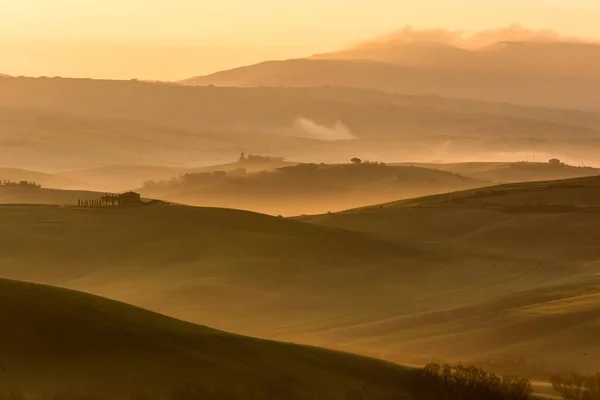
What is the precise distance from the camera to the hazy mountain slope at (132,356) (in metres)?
25.9

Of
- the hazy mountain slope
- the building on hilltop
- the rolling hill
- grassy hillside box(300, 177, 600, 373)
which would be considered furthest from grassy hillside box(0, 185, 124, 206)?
the hazy mountain slope

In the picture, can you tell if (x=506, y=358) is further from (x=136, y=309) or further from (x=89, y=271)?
(x=89, y=271)

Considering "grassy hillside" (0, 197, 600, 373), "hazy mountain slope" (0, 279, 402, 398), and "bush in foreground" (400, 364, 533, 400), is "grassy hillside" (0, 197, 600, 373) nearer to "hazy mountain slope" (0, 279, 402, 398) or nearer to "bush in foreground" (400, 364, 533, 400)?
"bush in foreground" (400, 364, 533, 400)

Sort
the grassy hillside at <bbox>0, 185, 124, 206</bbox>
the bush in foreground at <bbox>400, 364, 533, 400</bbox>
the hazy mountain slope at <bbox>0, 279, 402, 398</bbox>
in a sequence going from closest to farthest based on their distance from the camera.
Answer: the hazy mountain slope at <bbox>0, 279, 402, 398</bbox> < the bush in foreground at <bbox>400, 364, 533, 400</bbox> < the grassy hillside at <bbox>0, 185, 124, 206</bbox>

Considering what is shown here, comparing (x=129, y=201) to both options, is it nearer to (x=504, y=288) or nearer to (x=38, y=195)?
(x=504, y=288)

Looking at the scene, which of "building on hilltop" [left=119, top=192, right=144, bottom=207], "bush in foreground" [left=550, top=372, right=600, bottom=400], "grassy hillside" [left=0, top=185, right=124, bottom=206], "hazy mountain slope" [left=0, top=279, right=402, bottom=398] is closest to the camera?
"hazy mountain slope" [left=0, top=279, right=402, bottom=398]

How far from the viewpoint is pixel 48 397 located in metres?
24.0

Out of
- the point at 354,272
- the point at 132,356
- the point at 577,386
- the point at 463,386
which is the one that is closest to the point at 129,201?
the point at 354,272

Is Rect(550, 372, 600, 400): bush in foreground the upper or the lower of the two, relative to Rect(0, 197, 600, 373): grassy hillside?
lower

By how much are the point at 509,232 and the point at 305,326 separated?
142ft

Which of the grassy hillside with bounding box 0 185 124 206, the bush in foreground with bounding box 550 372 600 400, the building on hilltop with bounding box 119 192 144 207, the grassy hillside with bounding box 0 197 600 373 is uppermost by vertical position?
the grassy hillside with bounding box 0 185 124 206

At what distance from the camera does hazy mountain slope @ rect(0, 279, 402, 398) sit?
84.9 ft

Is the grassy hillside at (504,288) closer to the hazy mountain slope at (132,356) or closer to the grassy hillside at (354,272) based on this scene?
the grassy hillside at (354,272)

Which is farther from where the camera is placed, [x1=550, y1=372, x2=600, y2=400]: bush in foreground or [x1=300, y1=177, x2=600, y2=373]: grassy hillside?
[x1=300, y1=177, x2=600, y2=373]: grassy hillside
